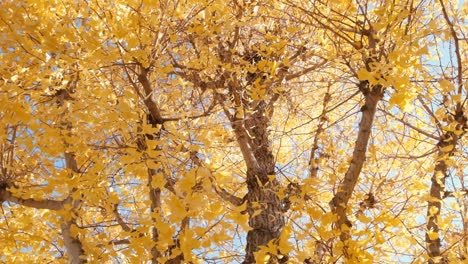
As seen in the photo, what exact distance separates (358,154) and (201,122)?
56.1 inches

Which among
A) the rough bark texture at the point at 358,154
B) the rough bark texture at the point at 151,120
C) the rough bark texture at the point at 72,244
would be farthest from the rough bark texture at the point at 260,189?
the rough bark texture at the point at 72,244

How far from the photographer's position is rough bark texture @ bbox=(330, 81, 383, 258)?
3059 millimetres

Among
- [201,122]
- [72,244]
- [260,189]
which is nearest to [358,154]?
[260,189]

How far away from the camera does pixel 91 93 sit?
3354 millimetres

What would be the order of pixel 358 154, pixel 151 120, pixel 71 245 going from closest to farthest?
pixel 358 154 < pixel 151 120 < pixel 71 245

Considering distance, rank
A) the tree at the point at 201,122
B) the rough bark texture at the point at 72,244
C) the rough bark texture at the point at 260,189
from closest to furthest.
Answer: the tree at the point at 201,122 < the rough bark texture at the point at 260,189 < the rough bark texture at the point at 72,244

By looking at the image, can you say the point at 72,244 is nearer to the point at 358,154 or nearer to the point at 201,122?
the point at 201,122

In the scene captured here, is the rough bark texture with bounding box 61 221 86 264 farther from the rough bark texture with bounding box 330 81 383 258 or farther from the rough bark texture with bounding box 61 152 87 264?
the rough bark texture with bounding box 330 81 383 258

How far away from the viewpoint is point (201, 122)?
3924 mm

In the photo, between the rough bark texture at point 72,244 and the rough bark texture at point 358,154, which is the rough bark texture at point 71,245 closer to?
the rough bark texture at point 72,244

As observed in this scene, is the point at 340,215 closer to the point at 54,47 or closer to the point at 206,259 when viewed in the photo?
the point at 206,259

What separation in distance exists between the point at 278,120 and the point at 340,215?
2450 millimetres

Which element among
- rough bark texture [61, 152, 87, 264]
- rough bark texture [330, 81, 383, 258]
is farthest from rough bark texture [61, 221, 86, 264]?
rough bark texture [330, 81, 383, 258]

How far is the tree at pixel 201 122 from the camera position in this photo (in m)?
2.71
